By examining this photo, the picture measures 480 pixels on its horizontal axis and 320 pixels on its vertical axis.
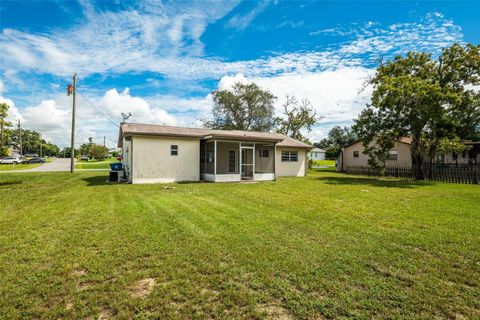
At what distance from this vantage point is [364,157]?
84.2 feet

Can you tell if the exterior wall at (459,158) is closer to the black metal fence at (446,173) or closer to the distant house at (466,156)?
the distant house at (466,156)

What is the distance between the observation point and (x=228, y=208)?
24.3 ft

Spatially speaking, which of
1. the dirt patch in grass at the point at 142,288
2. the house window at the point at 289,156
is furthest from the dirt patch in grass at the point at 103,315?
the house window at the point at 289,156

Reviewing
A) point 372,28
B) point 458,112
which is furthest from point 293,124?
point 372,28

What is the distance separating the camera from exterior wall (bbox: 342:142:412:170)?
22.9 meters

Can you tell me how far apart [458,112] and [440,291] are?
61.8 feet

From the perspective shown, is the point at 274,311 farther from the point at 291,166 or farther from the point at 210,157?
the point at 291,166

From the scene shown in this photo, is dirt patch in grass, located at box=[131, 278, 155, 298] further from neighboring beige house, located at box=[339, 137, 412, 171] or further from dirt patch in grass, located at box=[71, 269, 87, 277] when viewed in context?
neighboring beige house, located at box=[339, 137, 412, 171]

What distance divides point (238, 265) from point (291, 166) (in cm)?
1818

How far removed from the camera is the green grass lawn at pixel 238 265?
2598mm

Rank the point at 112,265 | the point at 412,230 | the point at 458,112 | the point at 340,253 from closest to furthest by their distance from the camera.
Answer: the point at 112,265, the point at 340,253, the point at 412,230, the point at 458,112

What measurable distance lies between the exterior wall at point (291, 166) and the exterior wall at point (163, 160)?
769 centimetres

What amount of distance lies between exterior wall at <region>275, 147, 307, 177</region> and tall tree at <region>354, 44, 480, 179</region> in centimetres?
499

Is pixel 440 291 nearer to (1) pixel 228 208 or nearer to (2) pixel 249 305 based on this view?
(2) pixel 249 305
